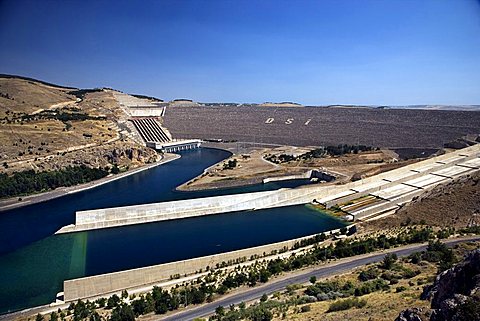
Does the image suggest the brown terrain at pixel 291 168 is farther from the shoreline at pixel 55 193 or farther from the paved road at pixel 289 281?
the paved road at pixel 289 281

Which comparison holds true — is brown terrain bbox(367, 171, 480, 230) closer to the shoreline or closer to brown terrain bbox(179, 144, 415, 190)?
brown terrain bbox(179, 144, 415, 190)

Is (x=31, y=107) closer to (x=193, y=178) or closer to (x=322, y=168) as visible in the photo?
(x=193, y=178)

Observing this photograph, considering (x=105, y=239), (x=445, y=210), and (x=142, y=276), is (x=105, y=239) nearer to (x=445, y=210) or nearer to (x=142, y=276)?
(x=142, y=276)

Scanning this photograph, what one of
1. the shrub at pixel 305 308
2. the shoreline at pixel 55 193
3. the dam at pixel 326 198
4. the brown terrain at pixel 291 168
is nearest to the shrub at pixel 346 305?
the shrub at pixel 305 308

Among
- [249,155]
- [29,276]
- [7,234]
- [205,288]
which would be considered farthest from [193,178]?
[205,288]

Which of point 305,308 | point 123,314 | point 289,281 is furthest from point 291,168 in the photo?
point 305,308

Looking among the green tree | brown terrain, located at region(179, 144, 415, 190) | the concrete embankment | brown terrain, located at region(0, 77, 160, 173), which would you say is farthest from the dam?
brown terrain, located at region(0, 77, 160, 173)
